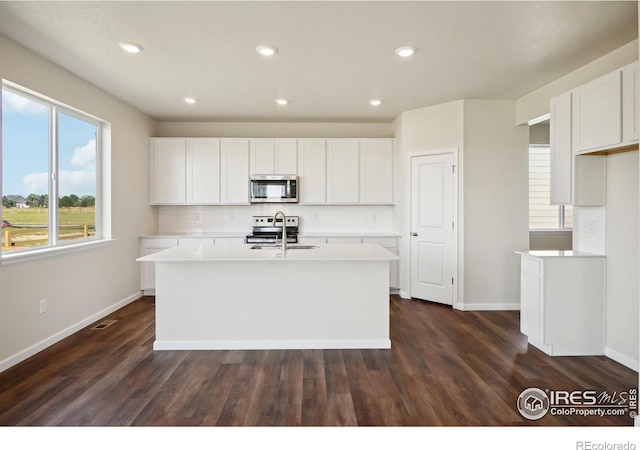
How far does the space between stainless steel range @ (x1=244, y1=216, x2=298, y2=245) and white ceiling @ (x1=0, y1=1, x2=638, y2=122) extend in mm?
1891

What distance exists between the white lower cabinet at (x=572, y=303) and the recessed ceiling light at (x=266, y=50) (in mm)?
2880

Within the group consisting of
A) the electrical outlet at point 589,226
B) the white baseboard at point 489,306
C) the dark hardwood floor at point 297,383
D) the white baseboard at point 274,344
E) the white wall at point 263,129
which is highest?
the white wall at point 263,129

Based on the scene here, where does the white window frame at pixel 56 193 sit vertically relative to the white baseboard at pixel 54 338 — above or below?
above

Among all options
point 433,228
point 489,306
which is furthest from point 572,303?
point 433,228

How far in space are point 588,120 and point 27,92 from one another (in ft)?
15.4

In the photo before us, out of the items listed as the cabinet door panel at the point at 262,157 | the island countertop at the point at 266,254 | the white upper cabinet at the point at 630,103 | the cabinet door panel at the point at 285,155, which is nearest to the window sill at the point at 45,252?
the island countertop at the point at 266,254

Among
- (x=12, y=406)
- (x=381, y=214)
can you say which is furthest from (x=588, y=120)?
(x=12, y=406)

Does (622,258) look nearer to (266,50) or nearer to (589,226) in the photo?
(589,226)

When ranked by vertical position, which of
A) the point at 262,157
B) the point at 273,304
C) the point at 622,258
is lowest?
the point at 273,304

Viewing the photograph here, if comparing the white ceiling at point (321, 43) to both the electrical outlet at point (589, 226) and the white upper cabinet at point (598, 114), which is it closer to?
the white upper cabinet at point (598, 114)

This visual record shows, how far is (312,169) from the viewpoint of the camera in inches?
217

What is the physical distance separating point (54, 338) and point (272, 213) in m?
3.15

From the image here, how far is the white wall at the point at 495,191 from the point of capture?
454 centimetres
